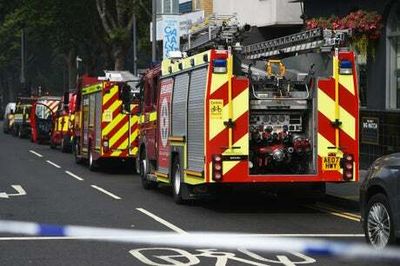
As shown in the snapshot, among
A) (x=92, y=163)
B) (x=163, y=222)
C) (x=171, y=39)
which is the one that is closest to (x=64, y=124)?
(x=171, y=39)

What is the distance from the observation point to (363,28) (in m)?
18.6

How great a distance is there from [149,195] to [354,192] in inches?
162

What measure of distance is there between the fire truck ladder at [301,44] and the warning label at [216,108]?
1.92 metres

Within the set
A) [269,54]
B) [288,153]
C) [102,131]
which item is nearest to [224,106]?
[288,153]

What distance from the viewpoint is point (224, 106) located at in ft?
40.7

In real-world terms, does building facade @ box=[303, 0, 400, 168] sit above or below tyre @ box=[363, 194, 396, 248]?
above

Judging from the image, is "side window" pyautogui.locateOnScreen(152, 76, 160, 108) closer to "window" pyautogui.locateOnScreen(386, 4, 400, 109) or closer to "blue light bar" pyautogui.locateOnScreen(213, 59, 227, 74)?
"blue light bar" pyautogui.locateOnScreen(213, 59, 227, 74)

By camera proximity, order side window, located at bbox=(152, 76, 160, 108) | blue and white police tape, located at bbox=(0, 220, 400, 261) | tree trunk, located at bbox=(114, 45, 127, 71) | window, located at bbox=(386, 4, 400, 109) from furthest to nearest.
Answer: tree trunk, located at bbox=(114, 45, 127, 71)
window, located at bbox=(386, 4, 400, 109)
side window, located at bbox=(152, 76, 160, 108)
blue and white police tape, located at bbox=(0, 220, 400, 261)

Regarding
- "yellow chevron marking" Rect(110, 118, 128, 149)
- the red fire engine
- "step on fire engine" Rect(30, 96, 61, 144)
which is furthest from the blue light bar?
"step on fire engine" Rect(30, 96, 61, 144)

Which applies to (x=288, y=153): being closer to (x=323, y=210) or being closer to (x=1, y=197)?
(x=323, y=210)

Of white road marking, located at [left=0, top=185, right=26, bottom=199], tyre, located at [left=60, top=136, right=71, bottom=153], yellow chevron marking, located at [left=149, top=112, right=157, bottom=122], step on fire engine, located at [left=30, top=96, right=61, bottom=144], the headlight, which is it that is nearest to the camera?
the headlight

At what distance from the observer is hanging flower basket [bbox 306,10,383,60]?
18531 mm

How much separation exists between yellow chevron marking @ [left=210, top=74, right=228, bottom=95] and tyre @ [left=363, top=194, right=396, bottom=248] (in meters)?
4.14

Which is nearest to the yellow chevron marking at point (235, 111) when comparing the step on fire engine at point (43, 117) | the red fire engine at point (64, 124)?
the red fire engine at point (64, 124)
